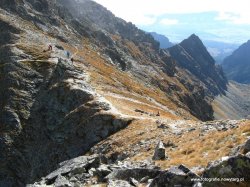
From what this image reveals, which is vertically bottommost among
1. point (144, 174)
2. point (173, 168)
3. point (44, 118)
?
point (44, 118)

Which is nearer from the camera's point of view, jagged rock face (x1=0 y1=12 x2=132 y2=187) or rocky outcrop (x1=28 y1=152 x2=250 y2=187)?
rocky outcrop (x1=28 y1=152 x2=250 y2=187)

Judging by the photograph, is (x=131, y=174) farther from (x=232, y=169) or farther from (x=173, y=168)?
(x=232, y=169)

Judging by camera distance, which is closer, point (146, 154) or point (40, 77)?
point (146, 154)

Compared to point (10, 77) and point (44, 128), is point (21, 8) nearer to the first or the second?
point (10, 77)

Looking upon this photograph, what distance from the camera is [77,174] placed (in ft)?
119

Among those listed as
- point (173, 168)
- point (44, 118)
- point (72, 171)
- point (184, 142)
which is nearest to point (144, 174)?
point (173, 168)

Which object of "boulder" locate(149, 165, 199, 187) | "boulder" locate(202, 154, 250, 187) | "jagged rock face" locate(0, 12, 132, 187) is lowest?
"jagged rock face" locate(0, 12, 132, 187)

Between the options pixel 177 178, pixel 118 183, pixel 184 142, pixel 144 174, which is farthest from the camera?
pixel 184 142

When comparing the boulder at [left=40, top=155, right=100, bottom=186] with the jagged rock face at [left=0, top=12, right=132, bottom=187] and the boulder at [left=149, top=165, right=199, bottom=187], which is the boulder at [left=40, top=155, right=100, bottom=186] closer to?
the boulder at [left=149, top=165, right=199, bottom=187]

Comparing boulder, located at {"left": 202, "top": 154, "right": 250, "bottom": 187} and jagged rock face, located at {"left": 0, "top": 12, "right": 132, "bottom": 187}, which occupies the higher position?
boulder, located at {"left": 202, "top": 154, "right": 250, "bottom": 187}

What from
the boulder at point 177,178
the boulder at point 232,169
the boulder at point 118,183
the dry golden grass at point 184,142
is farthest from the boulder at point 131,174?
the boulder at point 232,169

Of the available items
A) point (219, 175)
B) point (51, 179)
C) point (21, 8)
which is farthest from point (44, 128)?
point (21, 8)

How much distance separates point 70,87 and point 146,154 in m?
39.4

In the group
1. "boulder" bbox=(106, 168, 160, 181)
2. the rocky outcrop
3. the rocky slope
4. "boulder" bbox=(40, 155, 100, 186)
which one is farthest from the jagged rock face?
"boulder" bbox=(106, 168, 160, 181)
